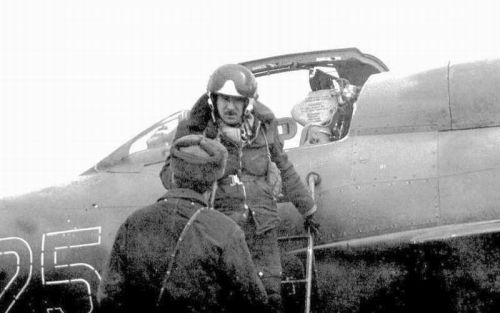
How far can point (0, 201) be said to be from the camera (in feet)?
21.2

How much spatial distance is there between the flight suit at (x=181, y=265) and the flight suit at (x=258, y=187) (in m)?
1.32

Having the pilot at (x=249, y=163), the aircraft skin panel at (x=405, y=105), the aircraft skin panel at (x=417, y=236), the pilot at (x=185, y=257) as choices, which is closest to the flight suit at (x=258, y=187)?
the pilot at (x=249, y=163)

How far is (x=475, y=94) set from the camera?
18.3 feet

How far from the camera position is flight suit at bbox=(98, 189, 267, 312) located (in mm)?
3275

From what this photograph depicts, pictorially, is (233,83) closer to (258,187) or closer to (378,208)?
(258,187)

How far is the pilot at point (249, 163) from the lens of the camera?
488cm

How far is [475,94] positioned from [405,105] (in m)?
0.57

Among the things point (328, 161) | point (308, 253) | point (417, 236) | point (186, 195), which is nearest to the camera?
point (186, 195)

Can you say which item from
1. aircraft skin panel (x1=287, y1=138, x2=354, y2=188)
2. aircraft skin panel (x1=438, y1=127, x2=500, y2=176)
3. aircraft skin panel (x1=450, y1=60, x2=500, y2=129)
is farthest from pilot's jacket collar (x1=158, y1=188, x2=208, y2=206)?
aircraft skin panel (x1=450, y1=60, x2=500, y2=129)

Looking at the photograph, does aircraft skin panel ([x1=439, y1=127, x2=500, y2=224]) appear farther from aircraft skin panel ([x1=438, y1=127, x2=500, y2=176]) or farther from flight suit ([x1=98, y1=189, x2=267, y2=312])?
flight suit ([x1=98, y1=189, x2=267, y2=312])

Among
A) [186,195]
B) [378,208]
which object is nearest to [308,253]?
[378,208]

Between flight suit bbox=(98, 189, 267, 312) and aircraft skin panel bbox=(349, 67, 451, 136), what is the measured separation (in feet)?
8.92

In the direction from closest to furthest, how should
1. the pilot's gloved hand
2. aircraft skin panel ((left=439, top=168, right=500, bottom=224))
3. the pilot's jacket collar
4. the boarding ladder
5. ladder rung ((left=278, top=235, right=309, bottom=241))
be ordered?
the pilot's jacket collar < aircraft skin panel ((left=439, top=168, right=500, bottom=224)) < the boarding ladder < the pilot's gloved hand < ladder rung ((left=278, top=235, right=309, bottom=241))

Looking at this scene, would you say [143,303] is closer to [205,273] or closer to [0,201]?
[205,273]
